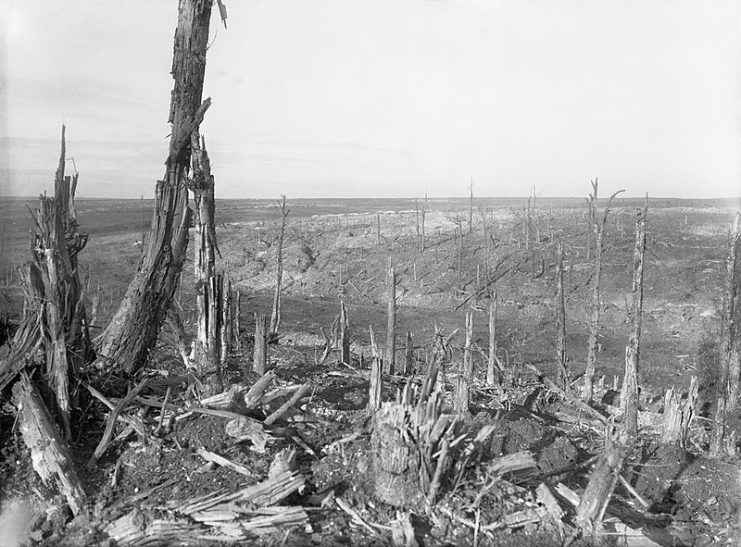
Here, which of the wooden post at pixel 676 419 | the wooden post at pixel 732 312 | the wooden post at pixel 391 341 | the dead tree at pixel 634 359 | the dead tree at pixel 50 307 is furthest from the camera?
the wooden post at pixel 391 341

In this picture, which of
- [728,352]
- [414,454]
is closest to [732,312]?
[728,352]

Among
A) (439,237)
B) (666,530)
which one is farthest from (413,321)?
(666,530)

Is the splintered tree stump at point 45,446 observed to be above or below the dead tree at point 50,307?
below

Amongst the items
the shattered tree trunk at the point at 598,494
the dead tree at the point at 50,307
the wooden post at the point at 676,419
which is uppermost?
the dead tree at the point at 50,307

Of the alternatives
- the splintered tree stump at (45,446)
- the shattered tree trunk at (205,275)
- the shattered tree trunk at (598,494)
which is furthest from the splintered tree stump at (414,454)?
the splintered tree stump at (45,446)

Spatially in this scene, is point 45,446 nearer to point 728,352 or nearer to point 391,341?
point 728,352

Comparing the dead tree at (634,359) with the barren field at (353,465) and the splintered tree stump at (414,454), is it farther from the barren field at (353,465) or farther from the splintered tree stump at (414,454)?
the splintered tree stump at (414,454)

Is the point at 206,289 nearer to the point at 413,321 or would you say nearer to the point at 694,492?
the point at 694,492
